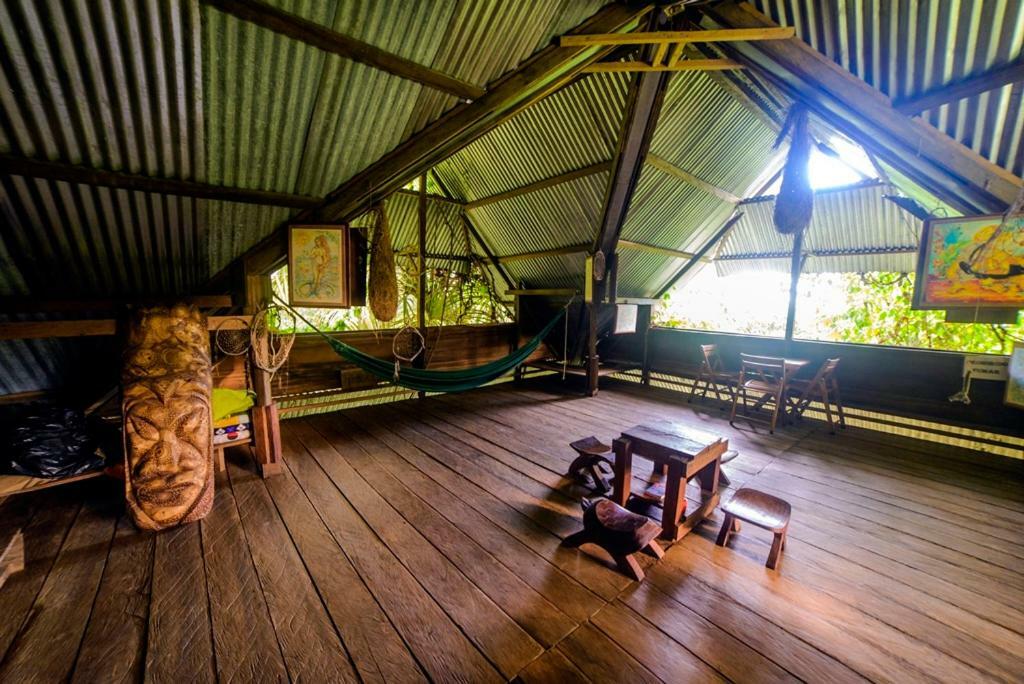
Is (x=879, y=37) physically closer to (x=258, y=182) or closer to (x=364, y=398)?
(x=258, y=182)

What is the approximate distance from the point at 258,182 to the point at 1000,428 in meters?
6.18

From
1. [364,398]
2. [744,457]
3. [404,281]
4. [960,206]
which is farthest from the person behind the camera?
[404,281]

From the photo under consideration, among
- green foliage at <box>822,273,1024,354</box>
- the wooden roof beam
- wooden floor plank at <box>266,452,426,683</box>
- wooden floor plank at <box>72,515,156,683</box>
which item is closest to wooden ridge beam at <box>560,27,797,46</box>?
the wooden roof beam

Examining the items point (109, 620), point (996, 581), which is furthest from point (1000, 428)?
point (109, 620)

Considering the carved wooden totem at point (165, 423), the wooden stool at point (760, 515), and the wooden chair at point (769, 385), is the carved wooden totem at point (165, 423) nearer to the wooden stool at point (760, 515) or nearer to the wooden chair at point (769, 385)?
the wooden stool at point (760, 515)

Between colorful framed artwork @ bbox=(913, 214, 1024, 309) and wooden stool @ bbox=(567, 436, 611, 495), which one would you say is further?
wooden stool @ bbox=(567, 436, 611, 495)

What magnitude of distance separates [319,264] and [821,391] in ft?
15.5

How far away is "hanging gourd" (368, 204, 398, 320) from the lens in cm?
342

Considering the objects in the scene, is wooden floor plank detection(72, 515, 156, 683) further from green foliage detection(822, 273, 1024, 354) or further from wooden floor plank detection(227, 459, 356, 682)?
green foliage detection(822, 273, 1024, 354)

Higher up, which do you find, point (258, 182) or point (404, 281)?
point (258, 182)

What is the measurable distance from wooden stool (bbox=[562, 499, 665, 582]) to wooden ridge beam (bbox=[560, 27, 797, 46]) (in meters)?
2.83

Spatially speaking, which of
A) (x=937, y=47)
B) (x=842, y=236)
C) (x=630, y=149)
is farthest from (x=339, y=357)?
(x=842, y=236)

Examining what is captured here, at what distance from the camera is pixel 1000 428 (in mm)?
3207

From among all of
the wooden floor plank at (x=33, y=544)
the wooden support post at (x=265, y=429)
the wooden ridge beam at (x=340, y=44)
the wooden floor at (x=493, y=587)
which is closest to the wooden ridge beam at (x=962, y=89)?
the wooden floor at (x=493, y=587)
